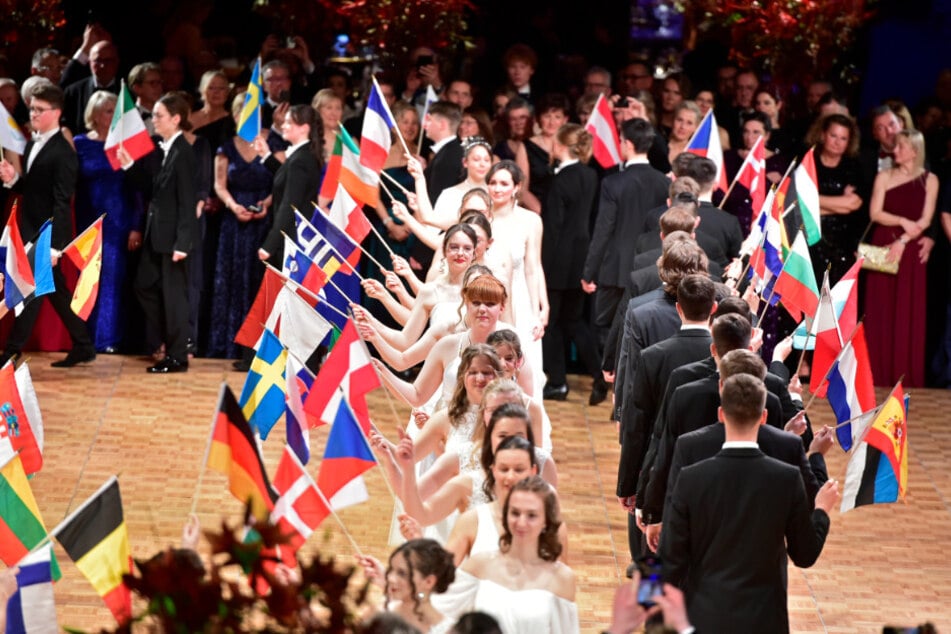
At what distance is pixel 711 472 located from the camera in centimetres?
586

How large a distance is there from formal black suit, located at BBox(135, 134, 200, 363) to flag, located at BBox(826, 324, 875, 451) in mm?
6283

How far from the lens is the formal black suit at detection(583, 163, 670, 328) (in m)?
11.6

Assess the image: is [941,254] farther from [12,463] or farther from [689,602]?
[12,463]

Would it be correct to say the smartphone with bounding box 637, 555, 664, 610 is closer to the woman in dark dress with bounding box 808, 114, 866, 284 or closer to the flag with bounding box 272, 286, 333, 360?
the flag with bounding box 272, 286, 333, 360

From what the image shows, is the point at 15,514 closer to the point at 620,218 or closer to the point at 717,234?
the point at 717,234

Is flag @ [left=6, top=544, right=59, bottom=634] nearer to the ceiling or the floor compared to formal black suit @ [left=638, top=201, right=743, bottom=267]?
nearer to the floor

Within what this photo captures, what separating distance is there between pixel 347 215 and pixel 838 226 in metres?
4.42

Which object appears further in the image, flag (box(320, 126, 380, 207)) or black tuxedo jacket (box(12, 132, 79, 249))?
black tuxedo jacket (box(12, 132, 79, 249))

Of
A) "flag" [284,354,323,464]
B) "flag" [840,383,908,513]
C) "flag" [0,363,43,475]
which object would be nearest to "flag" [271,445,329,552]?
"flag" [284,354,323,464]

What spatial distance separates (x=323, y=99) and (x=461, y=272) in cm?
441

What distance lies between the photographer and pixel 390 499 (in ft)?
32.4

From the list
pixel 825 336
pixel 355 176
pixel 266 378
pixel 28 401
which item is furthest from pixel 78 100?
pixel 825 336

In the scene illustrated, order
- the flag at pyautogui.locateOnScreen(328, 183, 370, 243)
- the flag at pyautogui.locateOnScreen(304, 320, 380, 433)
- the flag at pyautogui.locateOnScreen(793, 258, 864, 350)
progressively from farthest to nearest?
the flag at pyautogui.locateOnScreen(328, 183, 370, 243), the flag at pyautogui.locateOnScreen(793, 258, 864, 350), the flag at pyautogui.locateOnScreen(304, 320, 380, 433)

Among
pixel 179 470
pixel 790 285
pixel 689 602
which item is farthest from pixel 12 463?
pixel 790 285
